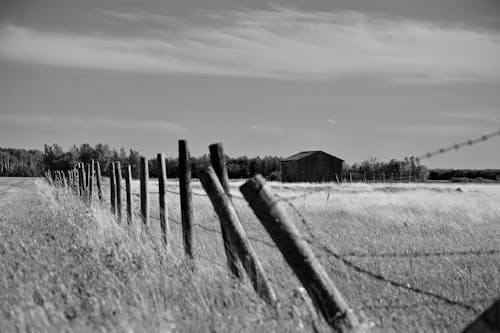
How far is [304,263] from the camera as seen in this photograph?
4.23 m

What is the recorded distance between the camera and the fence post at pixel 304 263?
421cm

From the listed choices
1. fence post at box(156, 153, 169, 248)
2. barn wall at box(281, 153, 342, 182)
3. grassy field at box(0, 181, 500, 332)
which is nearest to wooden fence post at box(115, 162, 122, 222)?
grassy field at box(0, 181, 500, 332)

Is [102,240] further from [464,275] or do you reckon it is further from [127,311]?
[464,275]

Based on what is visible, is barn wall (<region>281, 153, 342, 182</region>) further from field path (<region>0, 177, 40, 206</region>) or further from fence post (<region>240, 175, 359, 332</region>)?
fence post (<region>240, 175, 359, 332</region>)

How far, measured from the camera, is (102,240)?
28.6 feet

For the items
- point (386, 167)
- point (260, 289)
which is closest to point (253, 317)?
point (260, 289)

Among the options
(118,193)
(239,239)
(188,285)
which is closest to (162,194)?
(188,285)

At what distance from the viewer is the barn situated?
93.6 metres

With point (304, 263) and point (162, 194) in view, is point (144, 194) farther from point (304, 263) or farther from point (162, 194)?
point (304, 263)

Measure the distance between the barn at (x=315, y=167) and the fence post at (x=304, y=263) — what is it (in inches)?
3521

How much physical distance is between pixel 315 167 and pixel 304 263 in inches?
3537

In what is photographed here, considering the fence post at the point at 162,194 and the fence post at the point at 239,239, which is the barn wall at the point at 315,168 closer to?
the fence post at the point at 162,194

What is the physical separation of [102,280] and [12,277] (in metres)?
1.03

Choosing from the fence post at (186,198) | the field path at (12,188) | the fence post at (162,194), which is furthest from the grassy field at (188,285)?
the field path at (12,188)
